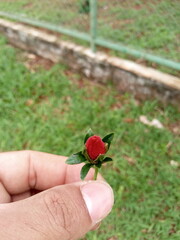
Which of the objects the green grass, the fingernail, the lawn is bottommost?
the green grass

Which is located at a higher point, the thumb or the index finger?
the thumb

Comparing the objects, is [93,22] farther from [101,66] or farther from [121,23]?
[121,23]

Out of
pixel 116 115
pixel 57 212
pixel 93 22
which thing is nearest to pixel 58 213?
pixel 57 212

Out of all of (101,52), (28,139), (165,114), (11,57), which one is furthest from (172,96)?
(11,57)

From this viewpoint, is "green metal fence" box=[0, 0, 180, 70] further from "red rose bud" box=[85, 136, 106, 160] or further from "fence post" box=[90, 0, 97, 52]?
"red rose bud" box=[85, 136, 106, 160]

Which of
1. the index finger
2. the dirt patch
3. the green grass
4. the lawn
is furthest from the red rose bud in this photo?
the dirt patch

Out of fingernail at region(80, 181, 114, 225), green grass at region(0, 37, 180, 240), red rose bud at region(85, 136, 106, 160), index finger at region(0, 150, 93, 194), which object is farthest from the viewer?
green grass at region(0, 37, 180, 240)
